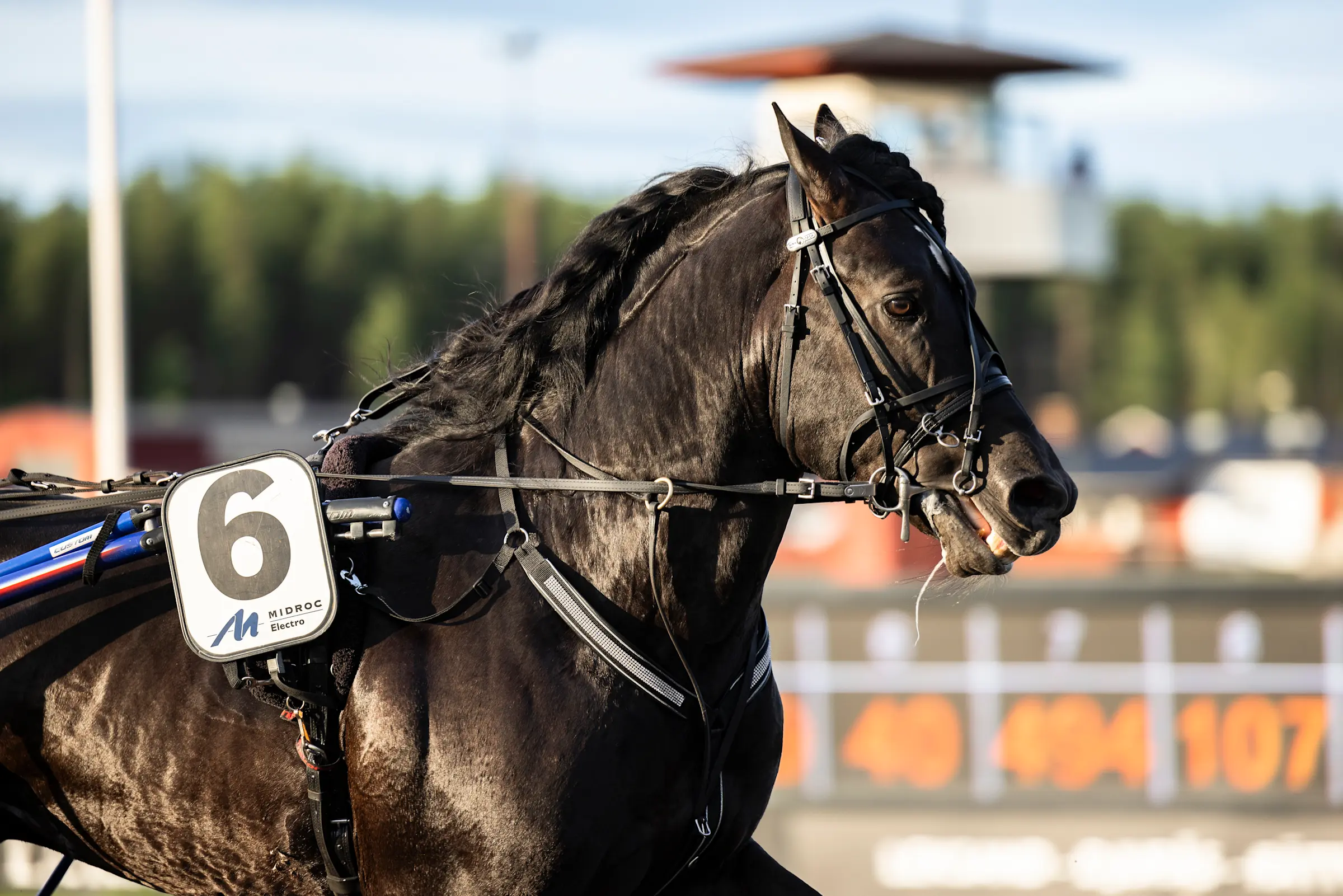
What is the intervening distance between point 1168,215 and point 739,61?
44.1 m

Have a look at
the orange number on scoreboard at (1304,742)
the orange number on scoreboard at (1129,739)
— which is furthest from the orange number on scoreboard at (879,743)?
the orange number on scoreboard at (1304,742)

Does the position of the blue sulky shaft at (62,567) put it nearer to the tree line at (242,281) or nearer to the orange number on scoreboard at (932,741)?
the orange number on scoreboard at (932,741)

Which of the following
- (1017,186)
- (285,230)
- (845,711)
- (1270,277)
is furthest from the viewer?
(1270,277)

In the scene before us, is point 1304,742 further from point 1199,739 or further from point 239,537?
point 239,537

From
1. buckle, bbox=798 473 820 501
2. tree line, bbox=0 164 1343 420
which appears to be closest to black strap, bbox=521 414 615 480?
buckle, bbox=798 473 820 501

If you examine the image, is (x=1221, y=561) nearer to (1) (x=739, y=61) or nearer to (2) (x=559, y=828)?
(1) (x=739, y=61)

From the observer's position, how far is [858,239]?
112 inches

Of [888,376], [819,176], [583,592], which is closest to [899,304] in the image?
[888,376]

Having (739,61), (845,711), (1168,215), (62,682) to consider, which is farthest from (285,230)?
(62,682)

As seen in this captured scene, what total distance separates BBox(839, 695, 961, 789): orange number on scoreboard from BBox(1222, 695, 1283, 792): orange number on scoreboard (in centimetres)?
132

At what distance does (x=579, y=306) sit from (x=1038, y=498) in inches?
40.2

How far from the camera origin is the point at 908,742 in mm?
7773

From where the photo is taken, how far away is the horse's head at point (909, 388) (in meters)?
2.75

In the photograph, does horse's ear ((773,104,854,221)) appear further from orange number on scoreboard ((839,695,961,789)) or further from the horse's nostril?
orange number on scoreboard ((839,695,961,789))
